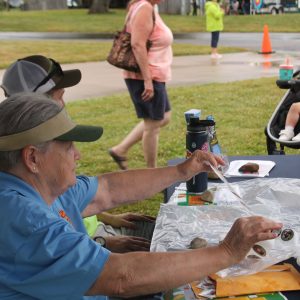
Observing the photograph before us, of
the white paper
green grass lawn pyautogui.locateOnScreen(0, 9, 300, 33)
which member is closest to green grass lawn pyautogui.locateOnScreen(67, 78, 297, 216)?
the white paper

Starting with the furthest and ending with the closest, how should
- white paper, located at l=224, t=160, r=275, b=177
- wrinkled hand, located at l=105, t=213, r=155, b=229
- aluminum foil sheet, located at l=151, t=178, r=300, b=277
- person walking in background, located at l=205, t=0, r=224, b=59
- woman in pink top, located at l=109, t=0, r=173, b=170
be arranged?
person walking in background, located at l=205, t=0, r=224, b=59 → woman in pink top, located at l=109, t=0, r=173, b=170 → wrinkled hand, located at l=105, t=213, r=155, b=229 → white paper, located at l=224, t=160, r=275, b=177 → aluminum foil sheet, located at l=151, t=178, r=300, b=277

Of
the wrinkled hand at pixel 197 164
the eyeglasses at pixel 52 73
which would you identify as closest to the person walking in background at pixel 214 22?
the eyeglasses at pixel 52 73

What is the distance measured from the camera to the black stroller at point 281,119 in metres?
4.51

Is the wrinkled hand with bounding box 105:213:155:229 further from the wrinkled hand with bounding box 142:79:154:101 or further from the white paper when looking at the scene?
the wrinkled hand with bounding box 142:79:154:101

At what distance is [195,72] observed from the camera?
40.0 feet

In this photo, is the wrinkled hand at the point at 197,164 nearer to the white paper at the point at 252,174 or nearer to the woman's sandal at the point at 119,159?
the white paper at the point at 252,174

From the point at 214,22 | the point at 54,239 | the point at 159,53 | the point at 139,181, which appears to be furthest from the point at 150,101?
the point at 214,22

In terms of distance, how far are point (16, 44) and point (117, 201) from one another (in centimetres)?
1763

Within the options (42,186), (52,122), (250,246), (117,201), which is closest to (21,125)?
(52,122)

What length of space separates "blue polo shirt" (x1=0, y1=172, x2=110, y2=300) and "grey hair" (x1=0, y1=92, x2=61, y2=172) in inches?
5.4

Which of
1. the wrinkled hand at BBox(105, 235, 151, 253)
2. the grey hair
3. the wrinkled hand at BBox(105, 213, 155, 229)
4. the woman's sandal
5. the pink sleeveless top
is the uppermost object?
the grey hair

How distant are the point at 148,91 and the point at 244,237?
3.32m

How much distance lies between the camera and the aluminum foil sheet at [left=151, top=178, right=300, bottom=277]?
189 centimetres

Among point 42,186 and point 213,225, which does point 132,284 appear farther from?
point 213,225
